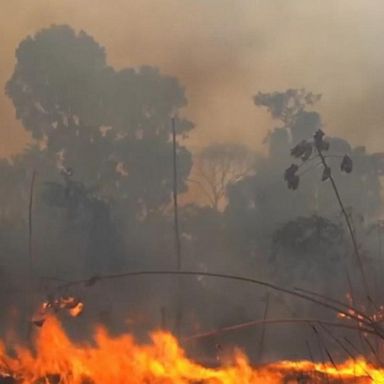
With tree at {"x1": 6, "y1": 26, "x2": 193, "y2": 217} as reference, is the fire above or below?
below

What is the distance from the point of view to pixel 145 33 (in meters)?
8.90

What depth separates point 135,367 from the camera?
7.91 metres

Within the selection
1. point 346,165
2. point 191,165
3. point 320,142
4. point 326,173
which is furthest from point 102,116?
point 346,165

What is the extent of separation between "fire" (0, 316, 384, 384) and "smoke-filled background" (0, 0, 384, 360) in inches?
9.4

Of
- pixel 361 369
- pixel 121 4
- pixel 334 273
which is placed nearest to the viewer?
pixel 361 369

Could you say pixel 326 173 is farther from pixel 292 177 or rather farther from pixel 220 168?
pixel 220 168

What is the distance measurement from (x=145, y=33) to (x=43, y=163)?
1.87 m

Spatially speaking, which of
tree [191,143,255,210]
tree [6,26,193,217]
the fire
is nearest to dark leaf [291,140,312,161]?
tree [191,143,255,210]

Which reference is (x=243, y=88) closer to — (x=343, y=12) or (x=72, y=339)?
(x=343, y=12)

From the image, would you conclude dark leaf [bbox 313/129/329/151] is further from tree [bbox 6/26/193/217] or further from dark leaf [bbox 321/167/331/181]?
tree [bbox 6/26/193/217]

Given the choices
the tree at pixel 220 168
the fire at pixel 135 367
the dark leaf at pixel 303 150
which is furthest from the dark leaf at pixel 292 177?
the fire at pixel 135 367

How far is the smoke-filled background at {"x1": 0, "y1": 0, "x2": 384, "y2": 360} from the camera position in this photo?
27.8 feet

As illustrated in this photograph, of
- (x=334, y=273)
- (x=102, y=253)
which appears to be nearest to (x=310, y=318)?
(x=334, y=273)

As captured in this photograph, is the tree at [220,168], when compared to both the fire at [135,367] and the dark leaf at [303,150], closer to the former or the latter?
the dark leaf at [303,150]
